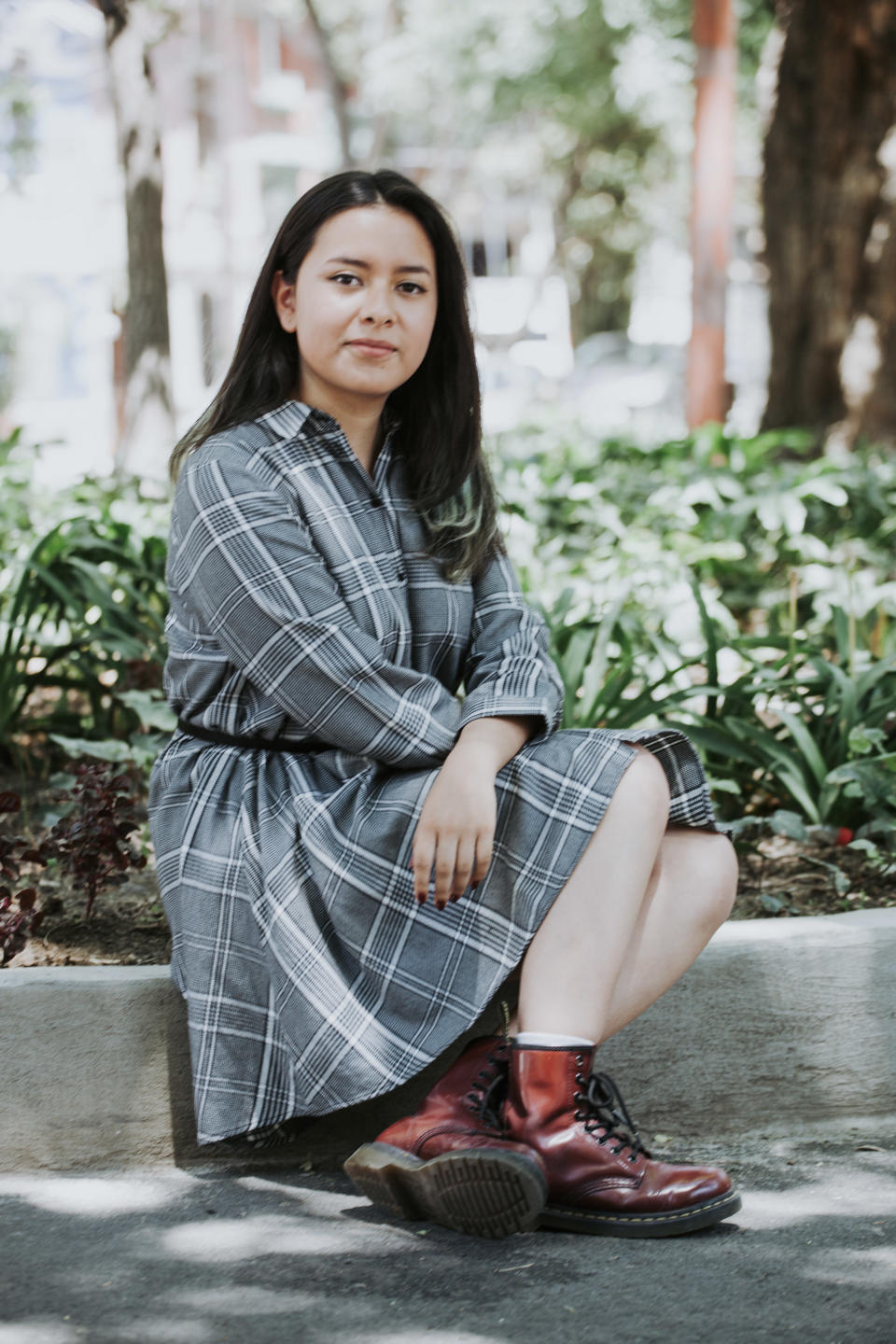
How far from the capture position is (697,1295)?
1879mm

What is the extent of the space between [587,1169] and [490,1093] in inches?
7.0

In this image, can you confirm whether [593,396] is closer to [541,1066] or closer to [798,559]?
[798,559]

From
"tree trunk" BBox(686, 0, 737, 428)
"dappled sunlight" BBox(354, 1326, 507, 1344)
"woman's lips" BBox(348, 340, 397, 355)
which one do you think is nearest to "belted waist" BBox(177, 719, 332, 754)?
"woman's lips" BBox(348, 340, 397, 355)

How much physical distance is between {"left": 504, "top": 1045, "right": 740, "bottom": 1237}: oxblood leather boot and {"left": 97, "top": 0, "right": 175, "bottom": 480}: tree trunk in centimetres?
486

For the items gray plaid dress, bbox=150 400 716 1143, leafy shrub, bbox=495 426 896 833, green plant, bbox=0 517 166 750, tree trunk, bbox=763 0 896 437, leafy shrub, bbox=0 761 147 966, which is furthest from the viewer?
tree trunk, bbox=763 0 896 437

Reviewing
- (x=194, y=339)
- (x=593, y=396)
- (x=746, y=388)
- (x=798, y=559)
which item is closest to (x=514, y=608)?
(x=798, y=559)

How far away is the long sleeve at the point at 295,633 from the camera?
86.4 inches

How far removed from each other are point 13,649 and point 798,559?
265 cm

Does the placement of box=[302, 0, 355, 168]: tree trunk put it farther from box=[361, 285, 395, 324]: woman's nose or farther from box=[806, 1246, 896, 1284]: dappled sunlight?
box=[806, 1246, 896, 1284]: dappled sunlight

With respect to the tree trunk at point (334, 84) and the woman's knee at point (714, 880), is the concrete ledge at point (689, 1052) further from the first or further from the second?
the tree trunk at point (334, 84)

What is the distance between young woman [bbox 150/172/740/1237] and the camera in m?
2.05

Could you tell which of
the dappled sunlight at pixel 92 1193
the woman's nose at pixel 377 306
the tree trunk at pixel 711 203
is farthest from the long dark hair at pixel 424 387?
the tree trunk at pixel 711 203

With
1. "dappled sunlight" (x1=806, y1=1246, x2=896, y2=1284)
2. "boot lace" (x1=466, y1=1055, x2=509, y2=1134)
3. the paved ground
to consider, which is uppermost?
"boot lace" (x1=466, y1=1055, x2=509, y2=1134)

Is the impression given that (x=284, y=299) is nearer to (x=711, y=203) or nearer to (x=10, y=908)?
(x=10, y=908)
